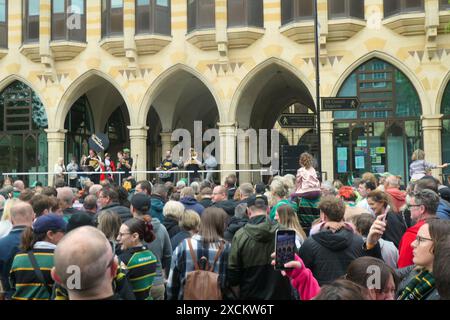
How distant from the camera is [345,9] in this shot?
20016 millimetres

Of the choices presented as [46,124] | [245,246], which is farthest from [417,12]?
[245,246]

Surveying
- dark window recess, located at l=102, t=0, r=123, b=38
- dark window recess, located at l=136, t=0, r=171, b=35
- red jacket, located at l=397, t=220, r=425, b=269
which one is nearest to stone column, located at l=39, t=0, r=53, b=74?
dark window recess, located at l=102, t=0, r=123, b=38

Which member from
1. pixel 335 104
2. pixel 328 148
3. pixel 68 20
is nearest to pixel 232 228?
pixel 335 104

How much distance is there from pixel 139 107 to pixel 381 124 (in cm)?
948

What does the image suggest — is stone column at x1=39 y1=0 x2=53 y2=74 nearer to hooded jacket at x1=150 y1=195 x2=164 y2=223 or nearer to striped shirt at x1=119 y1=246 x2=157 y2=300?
hooded jacket at x1=150 y1=195 x2=164 y2=223

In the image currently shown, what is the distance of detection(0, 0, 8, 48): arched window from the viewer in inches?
914

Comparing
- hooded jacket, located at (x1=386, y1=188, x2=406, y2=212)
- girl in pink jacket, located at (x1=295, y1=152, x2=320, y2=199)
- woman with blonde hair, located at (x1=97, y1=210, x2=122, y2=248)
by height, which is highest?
girl in pink jacket, located at (x1=295, y1=152, x2=320, y2=199)

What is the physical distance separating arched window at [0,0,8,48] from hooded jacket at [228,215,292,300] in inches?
853

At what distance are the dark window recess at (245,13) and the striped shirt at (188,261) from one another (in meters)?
17.1

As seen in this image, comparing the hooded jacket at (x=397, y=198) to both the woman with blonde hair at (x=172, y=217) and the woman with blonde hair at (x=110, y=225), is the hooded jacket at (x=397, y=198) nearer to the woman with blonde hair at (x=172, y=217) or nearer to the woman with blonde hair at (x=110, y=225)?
the woman with blonde hair at (x=172, y=217)

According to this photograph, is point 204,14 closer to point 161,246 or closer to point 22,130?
point 22,130
